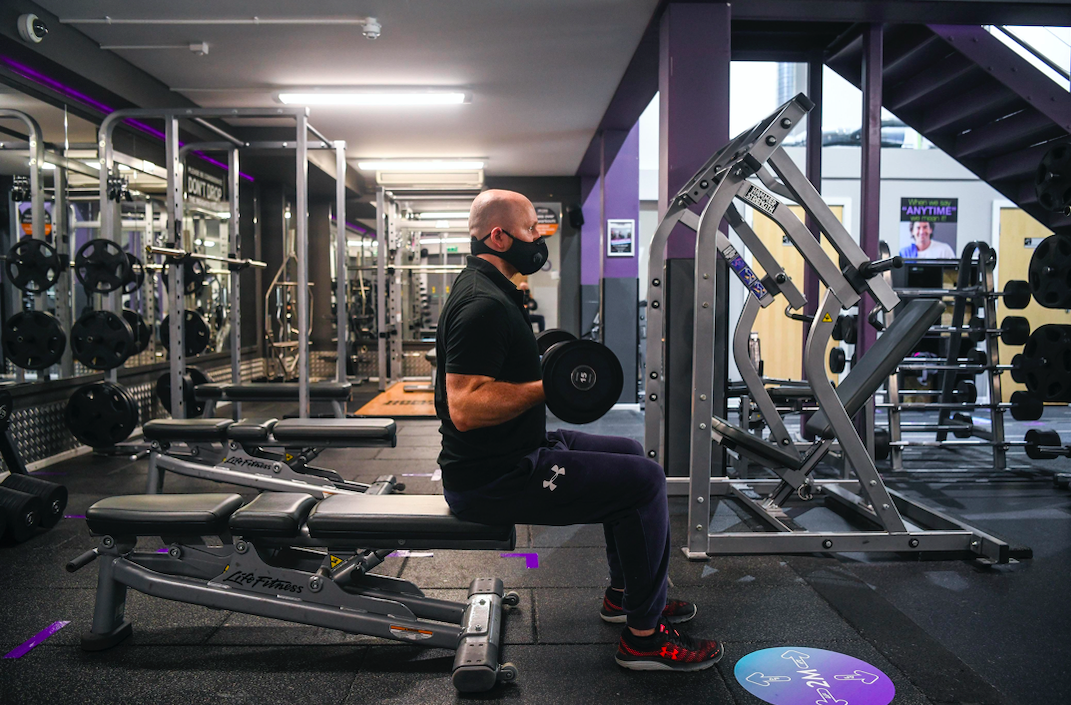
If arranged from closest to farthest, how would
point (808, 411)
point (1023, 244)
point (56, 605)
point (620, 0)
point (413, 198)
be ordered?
point (56, 605) → point (620, 0) → point (808, 411) → point (1023, 244) → point (413, 198)

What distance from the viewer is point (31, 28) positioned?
340 centimetres

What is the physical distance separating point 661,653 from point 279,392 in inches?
115

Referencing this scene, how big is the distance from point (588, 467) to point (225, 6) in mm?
3380

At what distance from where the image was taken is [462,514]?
1.71m

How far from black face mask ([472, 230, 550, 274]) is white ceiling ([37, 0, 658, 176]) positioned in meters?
2.38

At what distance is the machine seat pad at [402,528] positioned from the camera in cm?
172

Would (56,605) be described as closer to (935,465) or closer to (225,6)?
(225,6)

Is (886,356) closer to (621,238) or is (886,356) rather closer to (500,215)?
(500,215)

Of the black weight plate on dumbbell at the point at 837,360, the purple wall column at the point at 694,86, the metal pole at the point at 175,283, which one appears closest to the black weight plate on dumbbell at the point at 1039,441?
the black weight plate on dumbbell at the point at 837,360

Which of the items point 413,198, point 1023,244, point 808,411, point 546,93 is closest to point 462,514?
point 808,411

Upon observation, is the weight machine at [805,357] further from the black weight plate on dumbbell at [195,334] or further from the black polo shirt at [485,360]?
the black weight plate on dumbbell at [195,334]

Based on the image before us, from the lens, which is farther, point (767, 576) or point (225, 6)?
point (225, 6)

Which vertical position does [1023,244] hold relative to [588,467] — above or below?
above

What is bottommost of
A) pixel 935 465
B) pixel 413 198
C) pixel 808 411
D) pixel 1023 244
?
pixel 935 465
